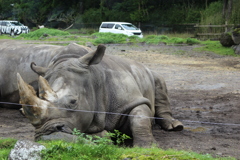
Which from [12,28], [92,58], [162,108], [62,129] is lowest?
[12,28]

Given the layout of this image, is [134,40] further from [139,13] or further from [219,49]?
[139,13]

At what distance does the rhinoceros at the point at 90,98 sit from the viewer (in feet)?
17.8

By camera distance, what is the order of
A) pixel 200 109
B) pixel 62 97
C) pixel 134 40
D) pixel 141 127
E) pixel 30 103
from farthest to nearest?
pixel 134 40 → pixel 200 109 → pixel 141 127 → pixel 62 97 → pixel 30 103

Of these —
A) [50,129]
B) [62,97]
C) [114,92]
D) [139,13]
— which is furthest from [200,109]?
[139,13]

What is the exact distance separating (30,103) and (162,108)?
10.9ft

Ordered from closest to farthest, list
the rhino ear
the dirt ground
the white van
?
the rhino ear < the dirt ground < the white van

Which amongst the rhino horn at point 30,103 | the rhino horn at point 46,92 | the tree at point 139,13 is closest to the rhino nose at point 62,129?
the rhino horn at point 30,103

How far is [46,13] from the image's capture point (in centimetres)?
5462

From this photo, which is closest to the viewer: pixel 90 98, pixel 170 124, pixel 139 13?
pixel 90 98

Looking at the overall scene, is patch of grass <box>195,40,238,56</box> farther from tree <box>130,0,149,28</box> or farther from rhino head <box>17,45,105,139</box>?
tree <box>130,0,149,28</box>

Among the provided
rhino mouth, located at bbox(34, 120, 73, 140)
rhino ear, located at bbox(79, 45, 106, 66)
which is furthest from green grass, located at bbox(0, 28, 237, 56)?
rhino mouth, located at bbox(34, 120, 73, 140)

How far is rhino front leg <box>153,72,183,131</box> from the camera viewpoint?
7685 mm

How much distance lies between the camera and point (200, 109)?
9266 mm

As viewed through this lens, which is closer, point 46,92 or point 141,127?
point 46,92
